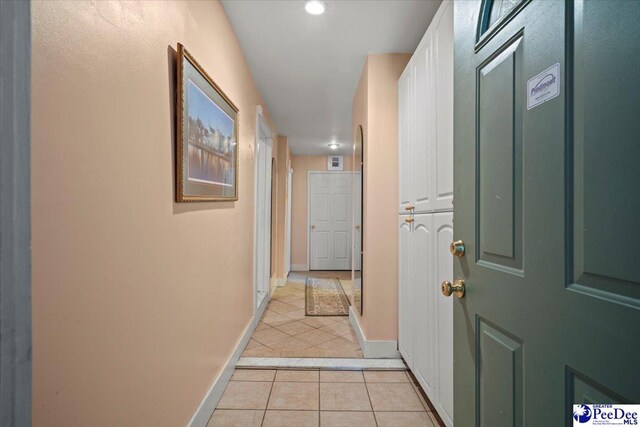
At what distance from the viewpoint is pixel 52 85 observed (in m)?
0.71

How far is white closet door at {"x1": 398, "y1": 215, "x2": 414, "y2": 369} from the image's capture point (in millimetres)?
2184

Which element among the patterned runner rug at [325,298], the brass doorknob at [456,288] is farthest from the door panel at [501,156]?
the patterned runner rug at [325,298]

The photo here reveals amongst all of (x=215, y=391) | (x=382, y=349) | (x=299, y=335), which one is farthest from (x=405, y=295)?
(x=215, y=391)

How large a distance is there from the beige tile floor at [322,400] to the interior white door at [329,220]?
449cm

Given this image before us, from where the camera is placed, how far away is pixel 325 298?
14.7 feet

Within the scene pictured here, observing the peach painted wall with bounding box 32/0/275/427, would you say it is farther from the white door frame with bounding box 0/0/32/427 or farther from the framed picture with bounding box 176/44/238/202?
the white door frame with bounding box 0/0/32/427

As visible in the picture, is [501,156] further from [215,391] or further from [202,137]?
[215,391]

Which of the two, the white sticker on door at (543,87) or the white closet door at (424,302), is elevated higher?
the white sticker on door at (543,87)

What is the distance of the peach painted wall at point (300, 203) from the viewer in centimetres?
677

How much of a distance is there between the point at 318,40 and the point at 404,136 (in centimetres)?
93

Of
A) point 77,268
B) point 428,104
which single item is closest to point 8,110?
point 77,268

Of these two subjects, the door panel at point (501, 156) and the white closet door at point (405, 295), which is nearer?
the door panel at point (501, 156)

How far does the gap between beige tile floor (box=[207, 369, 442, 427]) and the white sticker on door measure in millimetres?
1735

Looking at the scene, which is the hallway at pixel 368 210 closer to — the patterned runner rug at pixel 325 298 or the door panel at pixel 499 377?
the door panel at pixel 499 377
